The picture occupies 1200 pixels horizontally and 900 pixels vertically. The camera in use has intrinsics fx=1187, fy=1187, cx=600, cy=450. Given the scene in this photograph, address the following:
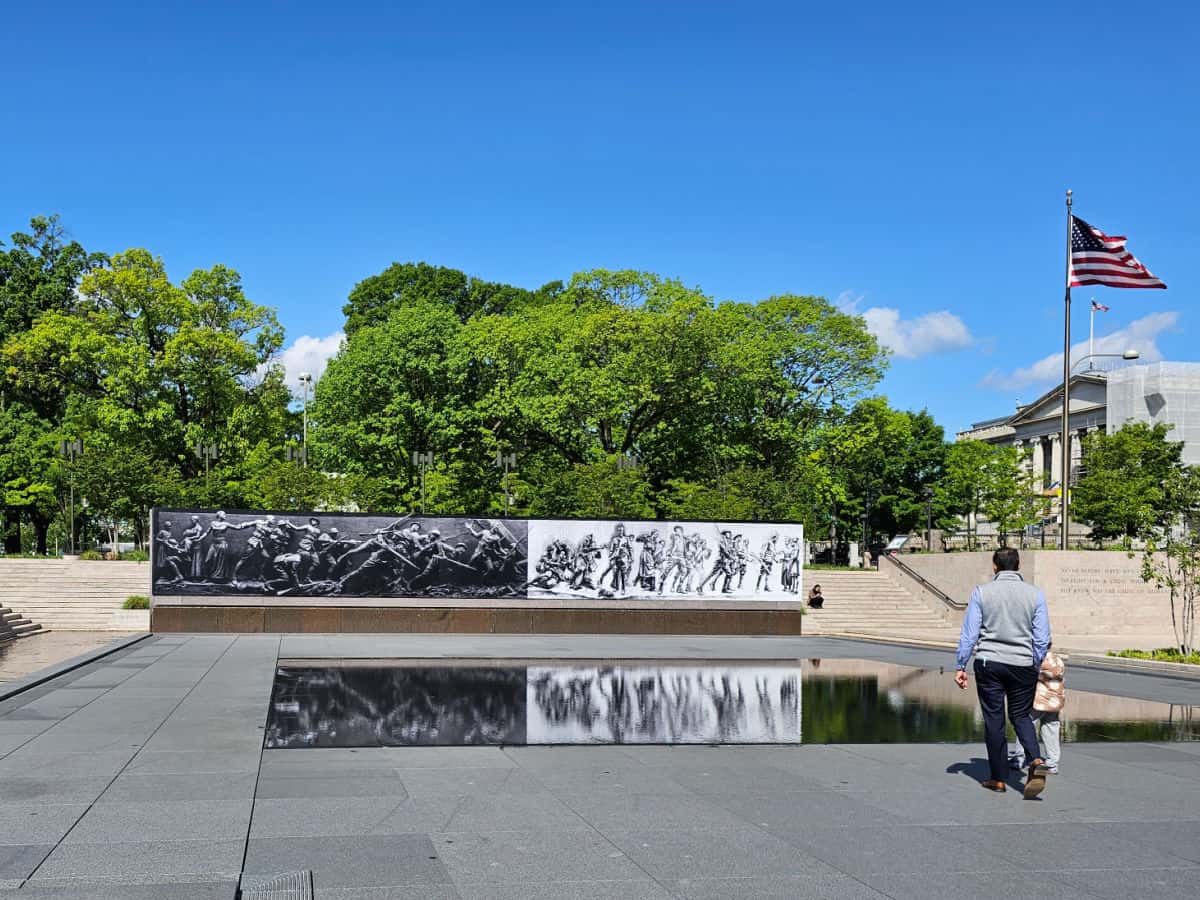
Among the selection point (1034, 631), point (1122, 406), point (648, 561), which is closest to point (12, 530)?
point (648, 561)

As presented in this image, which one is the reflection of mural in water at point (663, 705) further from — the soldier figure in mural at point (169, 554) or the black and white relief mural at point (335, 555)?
the soldier figure in mural at point (169, 554)

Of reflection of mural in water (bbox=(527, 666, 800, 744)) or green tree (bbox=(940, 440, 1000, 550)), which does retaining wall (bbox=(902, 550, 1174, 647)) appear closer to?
reflection of mural in water (bbox=(527, 666, 800, 744))

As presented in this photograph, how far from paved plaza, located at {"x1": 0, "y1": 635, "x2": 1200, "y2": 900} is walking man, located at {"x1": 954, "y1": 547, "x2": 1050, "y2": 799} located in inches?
18.4

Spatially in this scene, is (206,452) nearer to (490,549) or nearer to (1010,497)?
(490,549)

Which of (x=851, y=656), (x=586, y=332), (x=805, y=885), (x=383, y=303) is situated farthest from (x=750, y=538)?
(x=383, y=303)

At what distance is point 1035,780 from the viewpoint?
8984 mm

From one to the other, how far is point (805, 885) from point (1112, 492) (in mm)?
57792

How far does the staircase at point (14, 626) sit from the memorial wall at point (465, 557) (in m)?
3.00

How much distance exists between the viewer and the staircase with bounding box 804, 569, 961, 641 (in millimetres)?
39875

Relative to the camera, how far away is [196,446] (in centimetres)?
5166

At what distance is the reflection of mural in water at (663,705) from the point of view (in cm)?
1266

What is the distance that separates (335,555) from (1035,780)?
82.7ft

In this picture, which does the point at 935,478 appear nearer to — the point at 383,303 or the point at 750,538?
the point at 383,303

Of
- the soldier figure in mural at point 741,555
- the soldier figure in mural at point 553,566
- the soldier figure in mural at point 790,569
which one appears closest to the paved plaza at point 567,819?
the soldier figure in mural at point 553,566
